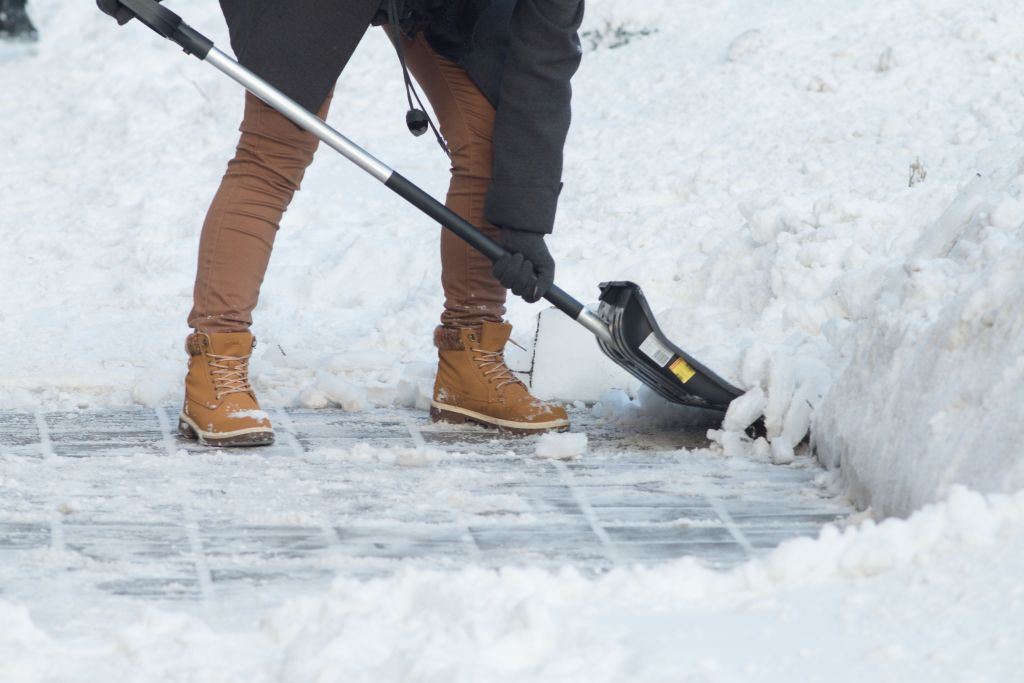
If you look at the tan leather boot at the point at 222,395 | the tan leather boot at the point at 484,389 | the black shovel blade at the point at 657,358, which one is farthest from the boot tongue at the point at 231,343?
the black shovel blade at the point at 657,358

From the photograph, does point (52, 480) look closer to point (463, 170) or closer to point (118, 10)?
point (118, 10)

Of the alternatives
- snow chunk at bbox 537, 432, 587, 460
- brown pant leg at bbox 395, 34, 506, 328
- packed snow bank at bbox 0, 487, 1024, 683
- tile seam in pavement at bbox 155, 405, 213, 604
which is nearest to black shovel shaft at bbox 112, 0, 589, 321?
brown pant leg at bbox 395, 34, 506, 328

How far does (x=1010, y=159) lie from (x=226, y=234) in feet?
6.34

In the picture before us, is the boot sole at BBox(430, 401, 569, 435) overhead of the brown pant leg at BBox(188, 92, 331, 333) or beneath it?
beneath

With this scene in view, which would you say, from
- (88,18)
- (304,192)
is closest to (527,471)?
(304,192)

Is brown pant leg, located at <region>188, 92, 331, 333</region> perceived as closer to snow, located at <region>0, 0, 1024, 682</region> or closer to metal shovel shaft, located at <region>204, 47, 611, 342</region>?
metal shovel shaft, located at <region>204, 47, 611, 342</region>

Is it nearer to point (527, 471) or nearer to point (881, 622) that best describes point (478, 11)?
point (527, 471)

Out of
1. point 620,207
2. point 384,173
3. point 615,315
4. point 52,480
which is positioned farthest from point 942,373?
point 620,207

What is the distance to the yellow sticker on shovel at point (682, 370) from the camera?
3.35 metres

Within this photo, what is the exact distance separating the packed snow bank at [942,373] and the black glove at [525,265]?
28.2 inches

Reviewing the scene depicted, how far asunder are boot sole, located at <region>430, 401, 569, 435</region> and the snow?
0.24 metres

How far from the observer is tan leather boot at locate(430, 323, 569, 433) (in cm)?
351

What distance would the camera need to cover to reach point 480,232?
11.1ft

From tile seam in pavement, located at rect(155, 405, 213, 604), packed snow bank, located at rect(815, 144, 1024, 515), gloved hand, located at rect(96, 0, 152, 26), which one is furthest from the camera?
gloved hand, located at rect(96, 0, 152, 26)
